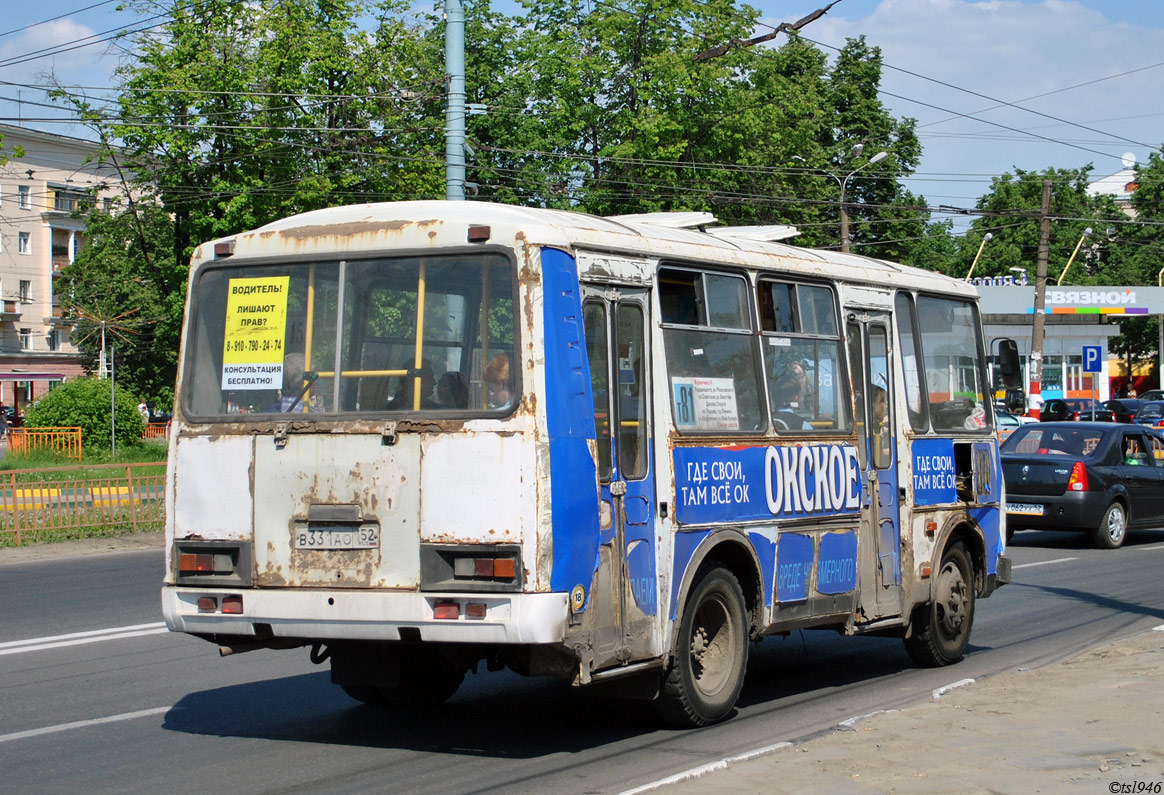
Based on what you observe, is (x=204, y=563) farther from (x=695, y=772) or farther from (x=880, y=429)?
(x=880, y=429)

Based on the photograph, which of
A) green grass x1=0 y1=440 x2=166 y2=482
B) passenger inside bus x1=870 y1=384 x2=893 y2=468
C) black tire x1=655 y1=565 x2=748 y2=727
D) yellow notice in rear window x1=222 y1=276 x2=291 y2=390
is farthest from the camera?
green grass x1=0 y1=440 x2=166 y2=482

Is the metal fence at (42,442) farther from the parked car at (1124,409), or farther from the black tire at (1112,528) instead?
the parked car at (1124,409)

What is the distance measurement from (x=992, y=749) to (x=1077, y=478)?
13.7 m

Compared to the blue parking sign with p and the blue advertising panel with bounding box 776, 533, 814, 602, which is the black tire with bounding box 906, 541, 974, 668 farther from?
the blue parking sign with p

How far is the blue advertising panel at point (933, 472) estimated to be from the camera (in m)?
10.4

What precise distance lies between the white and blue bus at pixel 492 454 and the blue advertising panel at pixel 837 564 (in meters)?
0.15

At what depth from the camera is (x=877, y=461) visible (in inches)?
391

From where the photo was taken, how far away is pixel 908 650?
1074 cm

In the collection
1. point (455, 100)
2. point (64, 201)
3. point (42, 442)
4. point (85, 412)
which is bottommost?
point (42, 442)

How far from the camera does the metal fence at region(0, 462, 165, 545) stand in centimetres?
1984

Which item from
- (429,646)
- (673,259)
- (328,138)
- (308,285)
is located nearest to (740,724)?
(429,646)

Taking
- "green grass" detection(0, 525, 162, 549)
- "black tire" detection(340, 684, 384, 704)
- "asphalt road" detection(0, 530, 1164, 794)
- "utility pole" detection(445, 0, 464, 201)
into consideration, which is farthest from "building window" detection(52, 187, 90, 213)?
"black tire" detection(340, 684, 384, 704)

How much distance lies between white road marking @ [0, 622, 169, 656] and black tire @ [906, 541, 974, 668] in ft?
20.1

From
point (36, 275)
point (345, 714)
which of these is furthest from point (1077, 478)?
point (36, 275)
